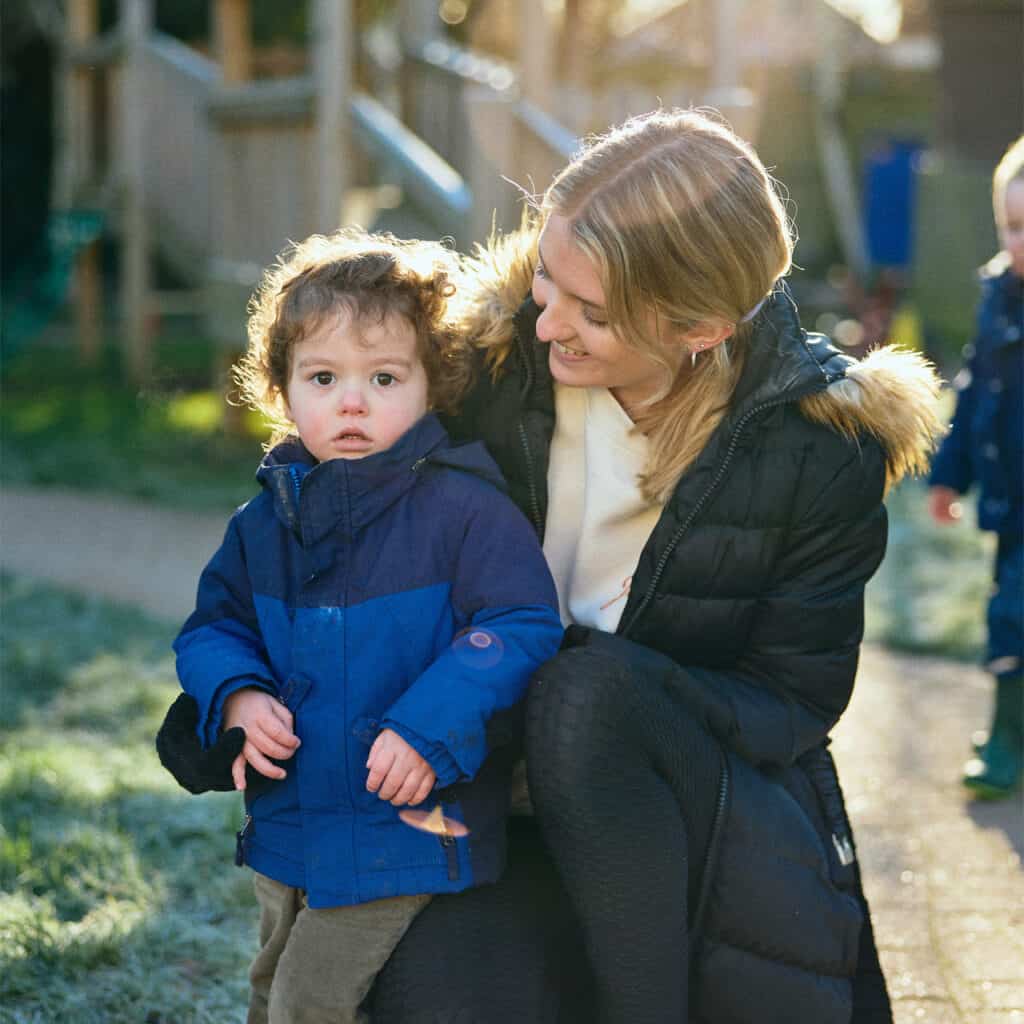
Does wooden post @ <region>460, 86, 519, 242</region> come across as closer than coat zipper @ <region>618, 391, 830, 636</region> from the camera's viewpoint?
No

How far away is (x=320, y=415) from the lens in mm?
2168

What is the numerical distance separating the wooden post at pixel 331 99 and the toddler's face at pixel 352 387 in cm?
488

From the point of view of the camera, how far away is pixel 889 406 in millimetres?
2244

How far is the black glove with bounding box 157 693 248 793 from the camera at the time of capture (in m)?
2.02

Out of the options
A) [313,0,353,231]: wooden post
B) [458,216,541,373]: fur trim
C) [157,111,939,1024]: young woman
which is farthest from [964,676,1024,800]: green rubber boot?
[313,0,353,231]: wooden post

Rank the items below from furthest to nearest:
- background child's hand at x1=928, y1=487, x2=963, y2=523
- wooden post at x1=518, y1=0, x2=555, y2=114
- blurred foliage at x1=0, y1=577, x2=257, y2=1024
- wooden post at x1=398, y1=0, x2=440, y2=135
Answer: wooden post at x1=398, y1=0, x2=440, y2=135 → wooden post at x1=518, y1=0, x2=555, y2=114 → background child's hand at x1=928, y1=487, x2=963, y2=523 → blurred foliage at x1=0, y1=577, x2=257, y2=1024

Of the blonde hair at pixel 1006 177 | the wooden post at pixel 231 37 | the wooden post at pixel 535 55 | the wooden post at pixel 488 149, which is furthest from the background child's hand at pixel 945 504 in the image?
the wooden post at pixel 231 37

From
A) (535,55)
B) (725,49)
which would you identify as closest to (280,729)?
(535,55)

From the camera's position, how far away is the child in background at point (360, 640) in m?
2.00

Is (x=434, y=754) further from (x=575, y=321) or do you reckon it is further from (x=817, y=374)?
(x=817, y=374)

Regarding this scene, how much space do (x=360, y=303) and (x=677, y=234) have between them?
454mm

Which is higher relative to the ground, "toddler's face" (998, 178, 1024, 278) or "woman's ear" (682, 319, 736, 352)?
"toddler's face" (998, 178, 1024, 278)

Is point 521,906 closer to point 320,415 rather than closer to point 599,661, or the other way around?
point 599,661

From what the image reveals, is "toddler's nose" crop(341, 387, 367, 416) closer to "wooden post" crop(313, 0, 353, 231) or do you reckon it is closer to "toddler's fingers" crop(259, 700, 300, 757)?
"toddler's fingers" crop(259, 700, 300, 757)
